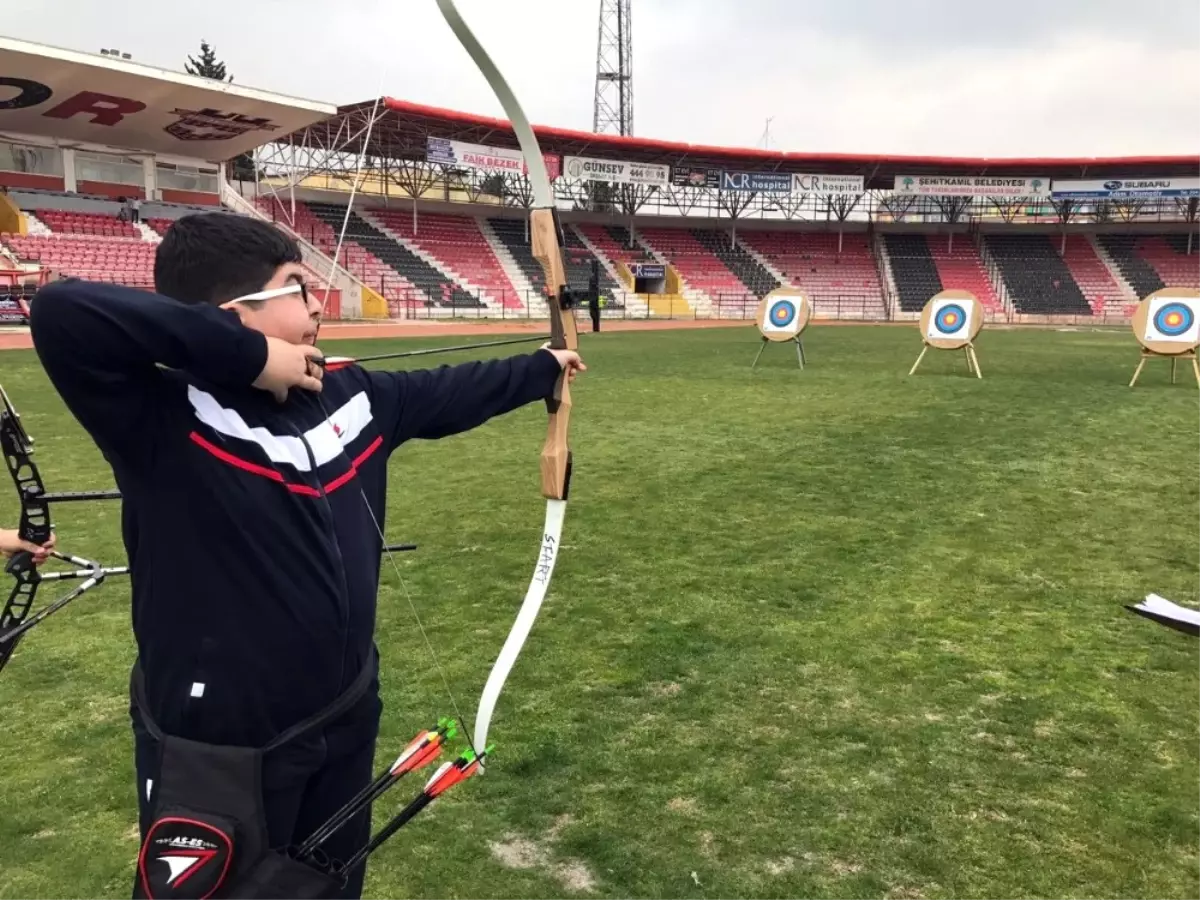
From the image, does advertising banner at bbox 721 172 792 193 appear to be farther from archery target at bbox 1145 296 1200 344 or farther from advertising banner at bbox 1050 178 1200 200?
archery target at bbox 1145 296 1200 344

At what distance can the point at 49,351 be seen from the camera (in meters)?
1.17

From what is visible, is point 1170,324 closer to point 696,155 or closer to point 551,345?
point 551,345

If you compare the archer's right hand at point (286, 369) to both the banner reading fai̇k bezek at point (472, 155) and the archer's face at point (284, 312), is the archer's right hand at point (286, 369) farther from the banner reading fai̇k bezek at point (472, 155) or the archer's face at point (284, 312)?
the banner reading fai̇k bezek at point (472, 155)

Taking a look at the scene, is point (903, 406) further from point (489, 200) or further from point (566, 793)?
point (489, 200)

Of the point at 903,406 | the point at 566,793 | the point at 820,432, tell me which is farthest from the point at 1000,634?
the point at 903,406

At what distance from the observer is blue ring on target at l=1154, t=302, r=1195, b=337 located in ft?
41.2

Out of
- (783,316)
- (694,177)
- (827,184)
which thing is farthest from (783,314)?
(827,184)

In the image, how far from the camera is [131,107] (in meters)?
23.2

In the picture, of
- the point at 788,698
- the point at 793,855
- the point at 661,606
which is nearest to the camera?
the point at 793,855

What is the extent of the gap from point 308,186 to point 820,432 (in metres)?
30.4

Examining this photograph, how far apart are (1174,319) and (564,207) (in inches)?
1176

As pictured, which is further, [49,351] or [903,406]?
[903,406]

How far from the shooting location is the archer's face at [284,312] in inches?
54.7

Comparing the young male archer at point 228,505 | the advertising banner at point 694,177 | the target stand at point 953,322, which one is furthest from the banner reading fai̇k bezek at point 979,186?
the young male archer at point 228,505
